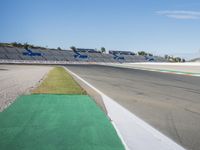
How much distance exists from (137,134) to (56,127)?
201 cm

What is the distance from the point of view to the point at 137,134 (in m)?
6.56

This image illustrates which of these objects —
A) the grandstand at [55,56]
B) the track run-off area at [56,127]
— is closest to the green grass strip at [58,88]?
the track run-off area at [56,127]

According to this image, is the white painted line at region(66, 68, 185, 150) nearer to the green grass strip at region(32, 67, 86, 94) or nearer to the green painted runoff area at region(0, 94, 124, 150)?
the green painted runoff area at region(0, 94, 124, 150)

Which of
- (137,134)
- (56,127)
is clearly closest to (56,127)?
(56,127)

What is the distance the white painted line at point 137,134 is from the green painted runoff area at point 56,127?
0.77 feet

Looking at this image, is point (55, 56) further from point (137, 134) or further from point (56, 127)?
point (137, 134)

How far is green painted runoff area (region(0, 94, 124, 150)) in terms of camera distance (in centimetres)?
554

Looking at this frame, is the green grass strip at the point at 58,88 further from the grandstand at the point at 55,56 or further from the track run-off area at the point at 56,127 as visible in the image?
the grandstand at the point at 55,56

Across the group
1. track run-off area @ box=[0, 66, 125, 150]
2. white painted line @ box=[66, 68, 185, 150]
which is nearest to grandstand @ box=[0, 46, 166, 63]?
track run-off area @ box=[0, 66, 125, 150]

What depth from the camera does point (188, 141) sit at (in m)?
6.00

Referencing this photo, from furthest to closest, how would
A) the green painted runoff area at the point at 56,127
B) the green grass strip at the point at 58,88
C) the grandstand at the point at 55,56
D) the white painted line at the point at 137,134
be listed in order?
the grandstand at the point at 55,56 < the green grass strip at the point at 58,88 < the white painted line at the point at 137,134 < the green painted runoff area at the point at 56,127

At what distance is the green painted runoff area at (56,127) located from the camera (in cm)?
554

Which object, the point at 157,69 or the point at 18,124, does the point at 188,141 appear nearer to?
the point at 18,124

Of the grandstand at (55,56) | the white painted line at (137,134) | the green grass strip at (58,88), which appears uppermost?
the white painted line at (137,134)
